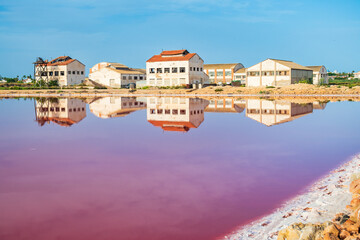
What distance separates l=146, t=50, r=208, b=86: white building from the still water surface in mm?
56311

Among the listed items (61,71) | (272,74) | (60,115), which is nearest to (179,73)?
(272,74)

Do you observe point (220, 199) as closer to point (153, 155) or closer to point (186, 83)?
point (153, 155)

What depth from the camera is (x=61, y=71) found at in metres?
89.9

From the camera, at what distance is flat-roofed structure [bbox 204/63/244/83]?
102688mm

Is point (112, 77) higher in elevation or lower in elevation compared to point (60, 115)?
higher

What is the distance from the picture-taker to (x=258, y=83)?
240 ft

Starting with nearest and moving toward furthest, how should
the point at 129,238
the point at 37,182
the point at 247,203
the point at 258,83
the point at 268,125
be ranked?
1. the point at 129,238
2. the point at 247,203
3. the point at 37,182
4. the point at 268,125
5. the point at 258,83

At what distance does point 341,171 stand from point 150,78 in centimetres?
7028

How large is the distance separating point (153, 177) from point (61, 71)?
275 feet

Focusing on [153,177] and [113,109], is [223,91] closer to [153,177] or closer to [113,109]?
[113,109]

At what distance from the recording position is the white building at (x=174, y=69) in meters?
77.3

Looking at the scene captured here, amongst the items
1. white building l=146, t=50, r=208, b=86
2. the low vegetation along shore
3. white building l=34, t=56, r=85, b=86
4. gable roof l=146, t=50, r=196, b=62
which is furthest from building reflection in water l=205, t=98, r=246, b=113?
white building l=34, t=56, r=85, b=86

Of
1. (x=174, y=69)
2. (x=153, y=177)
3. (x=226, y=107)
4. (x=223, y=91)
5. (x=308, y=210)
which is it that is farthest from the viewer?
(x=174, y=69)

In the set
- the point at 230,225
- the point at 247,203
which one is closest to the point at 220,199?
the point at 247,203
